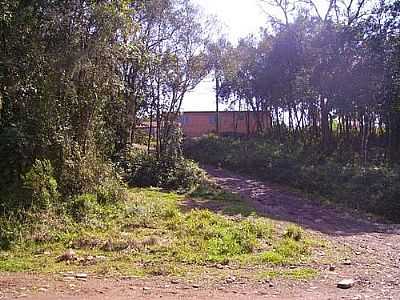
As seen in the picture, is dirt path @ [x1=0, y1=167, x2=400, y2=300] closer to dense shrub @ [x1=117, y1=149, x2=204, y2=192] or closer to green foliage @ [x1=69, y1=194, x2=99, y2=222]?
green foliage @ [x1=69, y1=194, x2=99, y2=222]

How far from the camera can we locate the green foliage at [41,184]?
36.7 feet

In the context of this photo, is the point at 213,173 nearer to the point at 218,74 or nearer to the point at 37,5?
the point at 218,74

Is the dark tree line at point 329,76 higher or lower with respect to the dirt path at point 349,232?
higher

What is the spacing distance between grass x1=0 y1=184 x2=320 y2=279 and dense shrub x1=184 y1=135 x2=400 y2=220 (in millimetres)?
7176

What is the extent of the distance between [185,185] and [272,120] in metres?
17.2

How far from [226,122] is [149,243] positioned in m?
38.2

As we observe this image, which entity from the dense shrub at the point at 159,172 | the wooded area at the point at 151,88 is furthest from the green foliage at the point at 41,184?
the dense shrub at the point at 159,172

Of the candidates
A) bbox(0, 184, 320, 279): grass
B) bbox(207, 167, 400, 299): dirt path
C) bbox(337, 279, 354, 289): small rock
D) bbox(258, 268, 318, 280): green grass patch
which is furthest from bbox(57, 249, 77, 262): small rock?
bbox(337, 279, 354, 289): small rock

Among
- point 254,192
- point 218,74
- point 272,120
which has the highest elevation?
point 218,74

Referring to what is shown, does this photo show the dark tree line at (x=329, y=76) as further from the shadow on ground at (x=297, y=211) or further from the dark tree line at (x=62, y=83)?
the dark tree line at (x=62, y=83)

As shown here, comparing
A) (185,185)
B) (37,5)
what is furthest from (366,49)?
(37,5)

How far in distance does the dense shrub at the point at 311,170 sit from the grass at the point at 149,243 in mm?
7176

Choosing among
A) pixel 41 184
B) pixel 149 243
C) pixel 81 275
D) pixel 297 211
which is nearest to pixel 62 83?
pixel 41 184

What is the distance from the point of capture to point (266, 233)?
37.7 feet
